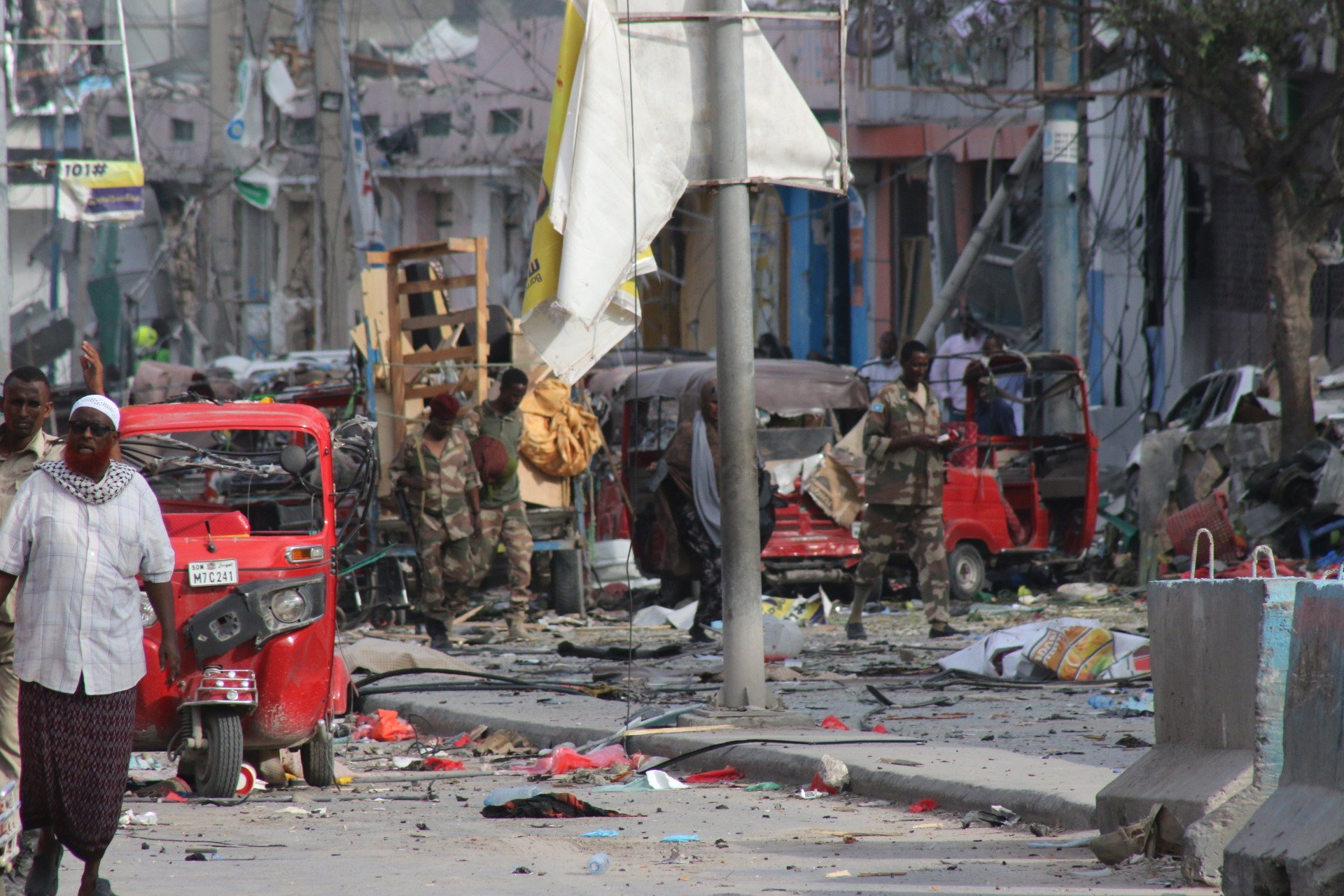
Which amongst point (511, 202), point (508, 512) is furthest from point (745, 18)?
point (511, 202)

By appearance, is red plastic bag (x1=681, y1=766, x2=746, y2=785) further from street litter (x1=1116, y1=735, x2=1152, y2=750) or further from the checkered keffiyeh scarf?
the checkered keffiyeh scarf

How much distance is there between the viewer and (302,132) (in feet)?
119

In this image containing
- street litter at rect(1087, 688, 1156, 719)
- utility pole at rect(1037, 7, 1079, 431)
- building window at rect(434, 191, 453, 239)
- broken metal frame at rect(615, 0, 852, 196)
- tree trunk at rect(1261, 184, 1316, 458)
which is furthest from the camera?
building window at rect(434, 191, 453, 239)

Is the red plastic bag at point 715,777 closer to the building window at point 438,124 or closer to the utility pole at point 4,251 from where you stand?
the utility pole at point 4,251

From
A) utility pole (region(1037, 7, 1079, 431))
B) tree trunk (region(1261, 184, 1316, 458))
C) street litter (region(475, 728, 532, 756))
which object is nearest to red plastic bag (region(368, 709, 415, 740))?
street litter (region(475, 728, 532, 756))

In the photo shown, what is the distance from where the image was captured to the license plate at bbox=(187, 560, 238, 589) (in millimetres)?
6914

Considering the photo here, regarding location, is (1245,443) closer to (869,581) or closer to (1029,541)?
(1029,541)

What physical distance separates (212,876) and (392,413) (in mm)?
9653

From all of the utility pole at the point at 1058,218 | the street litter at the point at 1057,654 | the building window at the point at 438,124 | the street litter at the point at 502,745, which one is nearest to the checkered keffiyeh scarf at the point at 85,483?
the street litter at the point at 502,745

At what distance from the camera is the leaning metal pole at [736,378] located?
7.95 metres

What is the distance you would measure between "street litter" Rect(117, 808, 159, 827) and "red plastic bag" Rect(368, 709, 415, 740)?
2725 millimetres

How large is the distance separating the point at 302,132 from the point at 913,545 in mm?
26952

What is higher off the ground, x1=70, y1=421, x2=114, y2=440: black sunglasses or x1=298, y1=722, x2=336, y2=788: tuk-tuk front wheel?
x1=70, y1=421, x2=114, y2=440: black sunglasses

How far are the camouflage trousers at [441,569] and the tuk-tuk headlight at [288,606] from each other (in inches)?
208
